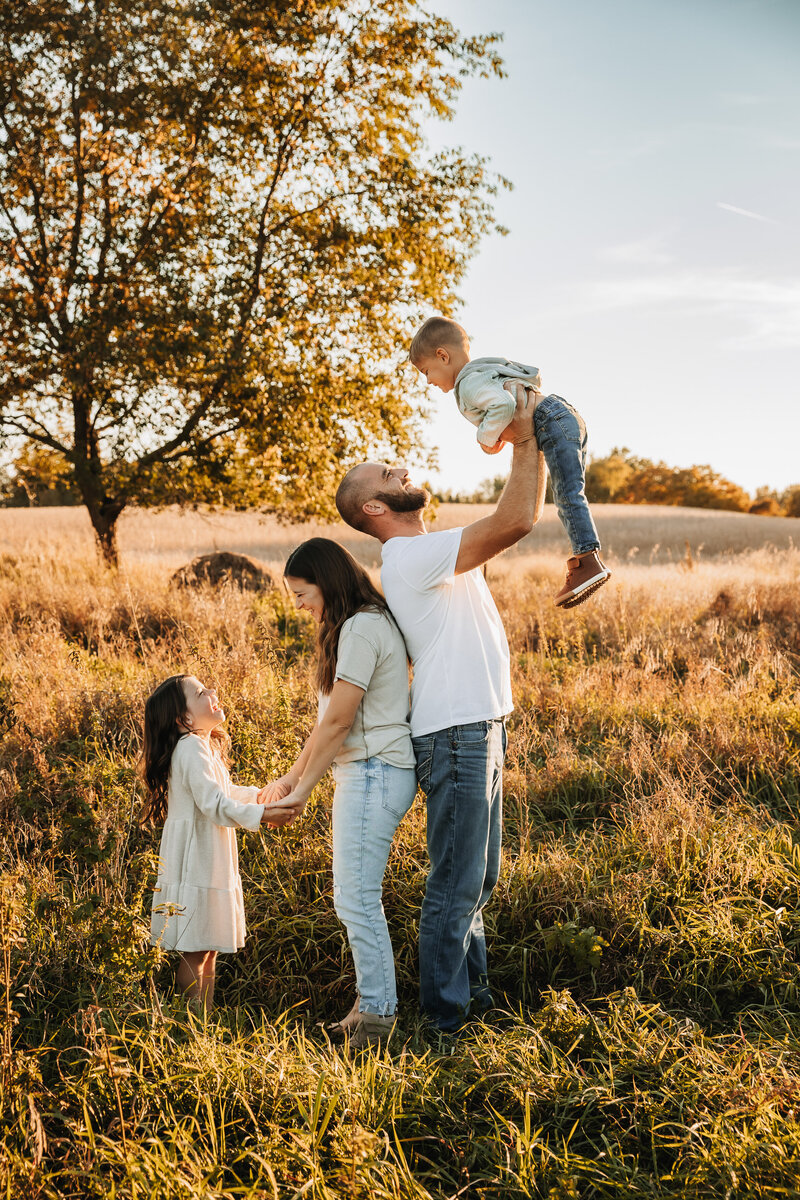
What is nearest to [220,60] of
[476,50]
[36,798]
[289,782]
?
[476,50]

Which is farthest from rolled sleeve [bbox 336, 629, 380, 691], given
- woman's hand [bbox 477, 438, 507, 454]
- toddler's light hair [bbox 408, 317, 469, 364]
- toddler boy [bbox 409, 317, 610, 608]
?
toddler's light hair [bbox 408, 317, 469, 364]

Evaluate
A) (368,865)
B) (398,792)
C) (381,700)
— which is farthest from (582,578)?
(368,865)

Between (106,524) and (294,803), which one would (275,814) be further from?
(106,524)

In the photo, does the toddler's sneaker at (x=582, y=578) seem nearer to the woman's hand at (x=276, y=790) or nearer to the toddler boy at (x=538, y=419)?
the toddler boy at (x=538, y=419)

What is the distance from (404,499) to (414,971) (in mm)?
2137

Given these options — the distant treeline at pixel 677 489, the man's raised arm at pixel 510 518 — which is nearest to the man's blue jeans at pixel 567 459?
the man's raised arm at pixel 510 518

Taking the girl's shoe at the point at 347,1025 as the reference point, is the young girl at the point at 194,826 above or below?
above

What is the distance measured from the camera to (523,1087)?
8.92 feet

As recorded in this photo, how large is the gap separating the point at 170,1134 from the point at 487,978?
1626mm

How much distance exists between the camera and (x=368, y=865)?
312cm

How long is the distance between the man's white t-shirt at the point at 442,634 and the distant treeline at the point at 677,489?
55.3m

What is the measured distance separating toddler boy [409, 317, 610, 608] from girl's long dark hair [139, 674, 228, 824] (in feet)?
5.31

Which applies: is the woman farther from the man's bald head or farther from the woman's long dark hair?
the man's bald head

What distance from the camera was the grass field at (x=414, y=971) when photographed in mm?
2361
